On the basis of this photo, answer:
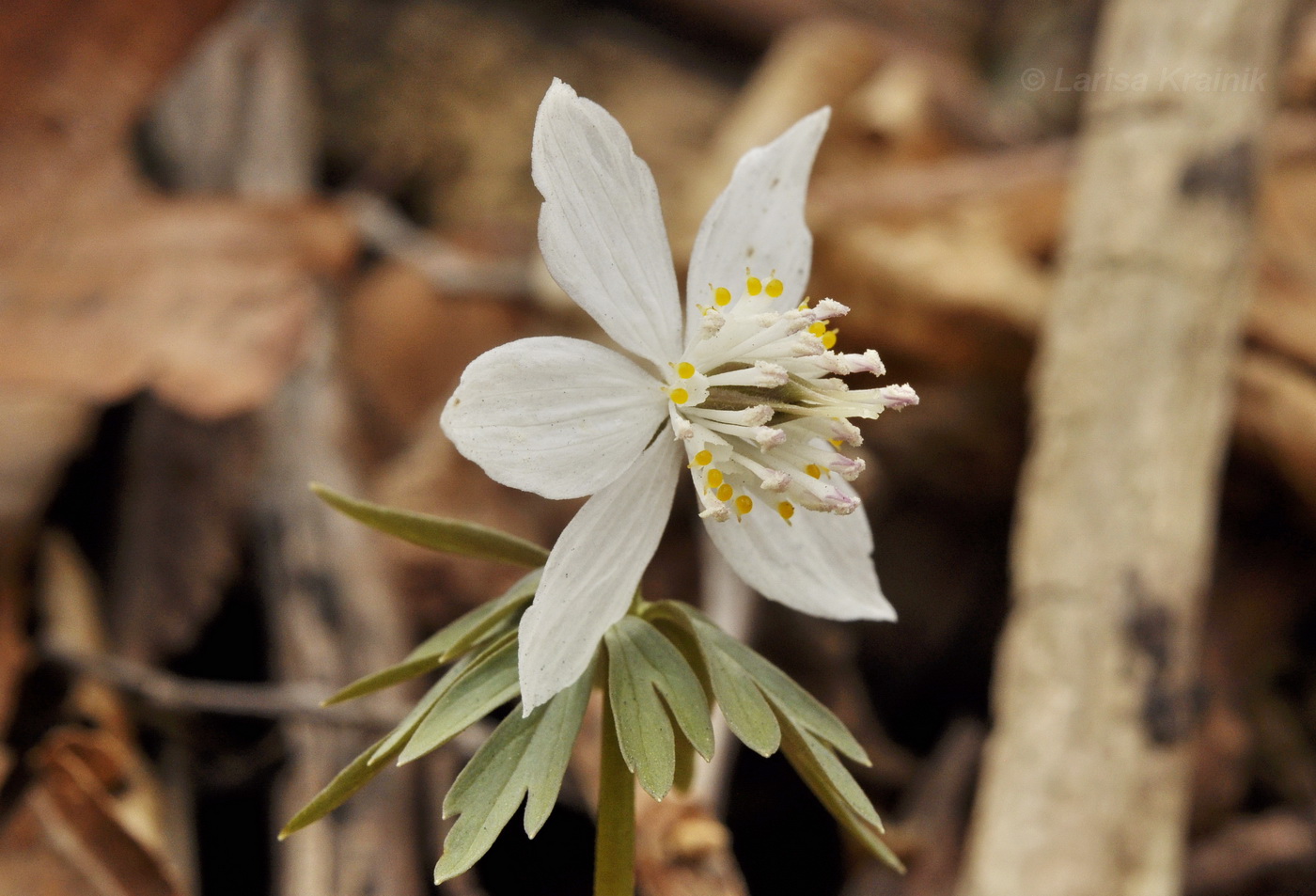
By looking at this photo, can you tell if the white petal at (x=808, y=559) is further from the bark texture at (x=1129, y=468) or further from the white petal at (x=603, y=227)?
the bark texture at (x=1129, y=468)

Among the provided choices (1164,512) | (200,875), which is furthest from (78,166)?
(1164,512)

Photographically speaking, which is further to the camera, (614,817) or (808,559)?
(808,559)

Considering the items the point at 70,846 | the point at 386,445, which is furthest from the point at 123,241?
the point at 70,846

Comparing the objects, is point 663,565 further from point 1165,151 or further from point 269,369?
point 1165,151

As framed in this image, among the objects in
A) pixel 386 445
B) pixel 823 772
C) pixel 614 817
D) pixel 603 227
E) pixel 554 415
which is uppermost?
pixel 603 227

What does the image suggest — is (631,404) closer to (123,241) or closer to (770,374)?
(770,374)

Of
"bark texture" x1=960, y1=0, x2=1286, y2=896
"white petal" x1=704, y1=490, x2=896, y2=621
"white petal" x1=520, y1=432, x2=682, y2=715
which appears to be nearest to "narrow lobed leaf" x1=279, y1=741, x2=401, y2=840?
"white petal" x1=520, y1=432, x2=682, y2=715

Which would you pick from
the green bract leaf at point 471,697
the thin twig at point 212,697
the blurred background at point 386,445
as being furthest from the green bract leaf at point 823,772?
the thin twig at point 212,697
